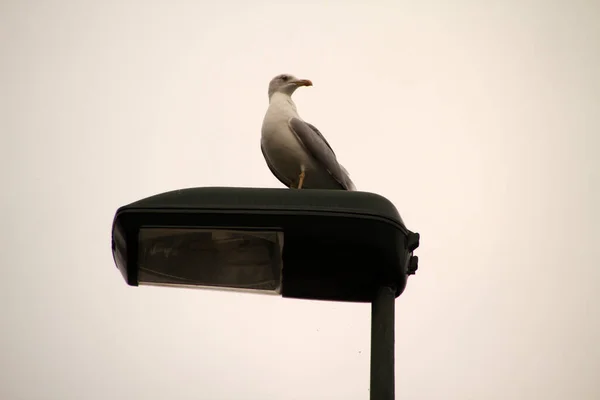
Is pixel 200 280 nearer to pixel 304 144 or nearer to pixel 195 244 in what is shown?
pixel 195 244

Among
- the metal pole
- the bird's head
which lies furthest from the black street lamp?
the bird's head

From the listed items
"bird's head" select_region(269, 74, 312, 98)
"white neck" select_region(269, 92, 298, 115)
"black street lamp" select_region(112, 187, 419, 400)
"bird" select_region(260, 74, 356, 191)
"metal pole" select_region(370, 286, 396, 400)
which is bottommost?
"metal pole" select_region(370, 286, 396, 400)

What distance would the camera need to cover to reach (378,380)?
1.44m

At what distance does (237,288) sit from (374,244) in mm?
332

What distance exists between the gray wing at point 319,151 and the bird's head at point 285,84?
41 centimetres

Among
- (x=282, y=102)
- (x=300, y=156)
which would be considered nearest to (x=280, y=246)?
(x=300, y=156)

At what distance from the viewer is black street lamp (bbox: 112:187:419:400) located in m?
1.47

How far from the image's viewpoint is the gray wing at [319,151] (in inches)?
107

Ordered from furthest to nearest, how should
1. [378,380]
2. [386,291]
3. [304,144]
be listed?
[304,144] → [386,291] → [378,380]

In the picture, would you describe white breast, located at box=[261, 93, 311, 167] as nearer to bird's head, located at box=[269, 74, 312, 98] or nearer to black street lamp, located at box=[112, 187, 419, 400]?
bird's head, located at box=[269, 74, 312, 98]

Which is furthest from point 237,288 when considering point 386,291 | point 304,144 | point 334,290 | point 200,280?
point 304,144

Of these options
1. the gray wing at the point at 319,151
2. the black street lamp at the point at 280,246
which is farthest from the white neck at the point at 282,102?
the black street lamp at the point at 280,246

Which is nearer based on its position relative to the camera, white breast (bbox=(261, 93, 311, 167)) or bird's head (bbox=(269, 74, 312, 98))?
white breast (bbox=(261, 93, 311, 167))

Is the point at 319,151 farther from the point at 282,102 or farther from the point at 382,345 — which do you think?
the point at 382,345
